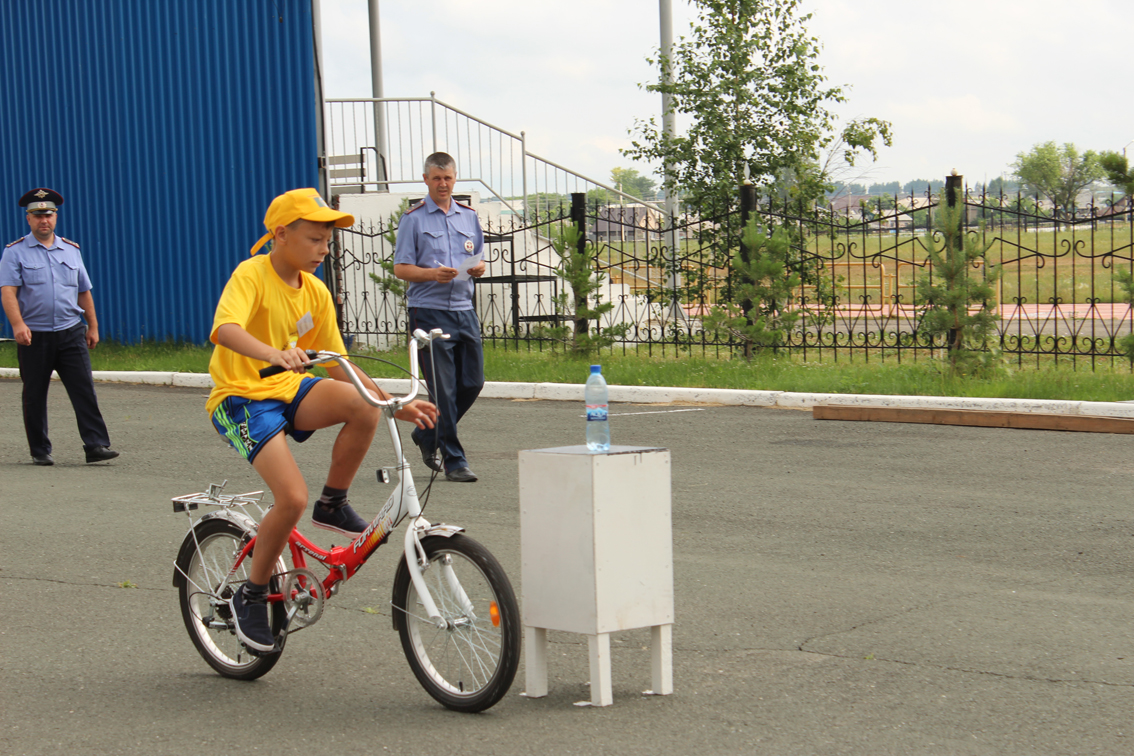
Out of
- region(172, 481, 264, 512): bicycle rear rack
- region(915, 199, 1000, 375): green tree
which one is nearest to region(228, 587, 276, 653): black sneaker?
region(172, 481, 264, 512): bicycle rear rack

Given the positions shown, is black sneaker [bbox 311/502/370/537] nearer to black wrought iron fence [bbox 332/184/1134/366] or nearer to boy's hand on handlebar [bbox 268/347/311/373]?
boy's hand on handlebar [bbox 268/347/311/373]

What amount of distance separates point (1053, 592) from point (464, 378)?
13.7 feet

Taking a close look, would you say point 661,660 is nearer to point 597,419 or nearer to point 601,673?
point 601,673

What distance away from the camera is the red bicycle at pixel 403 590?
13.2ft

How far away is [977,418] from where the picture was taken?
10391 mm

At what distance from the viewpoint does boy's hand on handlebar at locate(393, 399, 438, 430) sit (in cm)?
413

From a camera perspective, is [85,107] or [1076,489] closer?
[1076,489]

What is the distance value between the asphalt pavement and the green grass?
6.90ft

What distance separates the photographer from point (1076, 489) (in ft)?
25.6

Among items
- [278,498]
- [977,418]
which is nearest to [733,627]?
[278,498]

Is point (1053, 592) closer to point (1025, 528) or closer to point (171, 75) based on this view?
point (1025, 528)

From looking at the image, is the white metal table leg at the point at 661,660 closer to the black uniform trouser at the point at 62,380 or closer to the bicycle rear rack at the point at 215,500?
the bicycle rear rack at the point at 215,500

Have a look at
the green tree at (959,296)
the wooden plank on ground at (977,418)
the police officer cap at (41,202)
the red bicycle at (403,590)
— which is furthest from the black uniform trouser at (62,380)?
the green tree at (959,296)

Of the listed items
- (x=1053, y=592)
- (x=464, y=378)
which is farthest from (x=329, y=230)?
(x=464, y=378)
